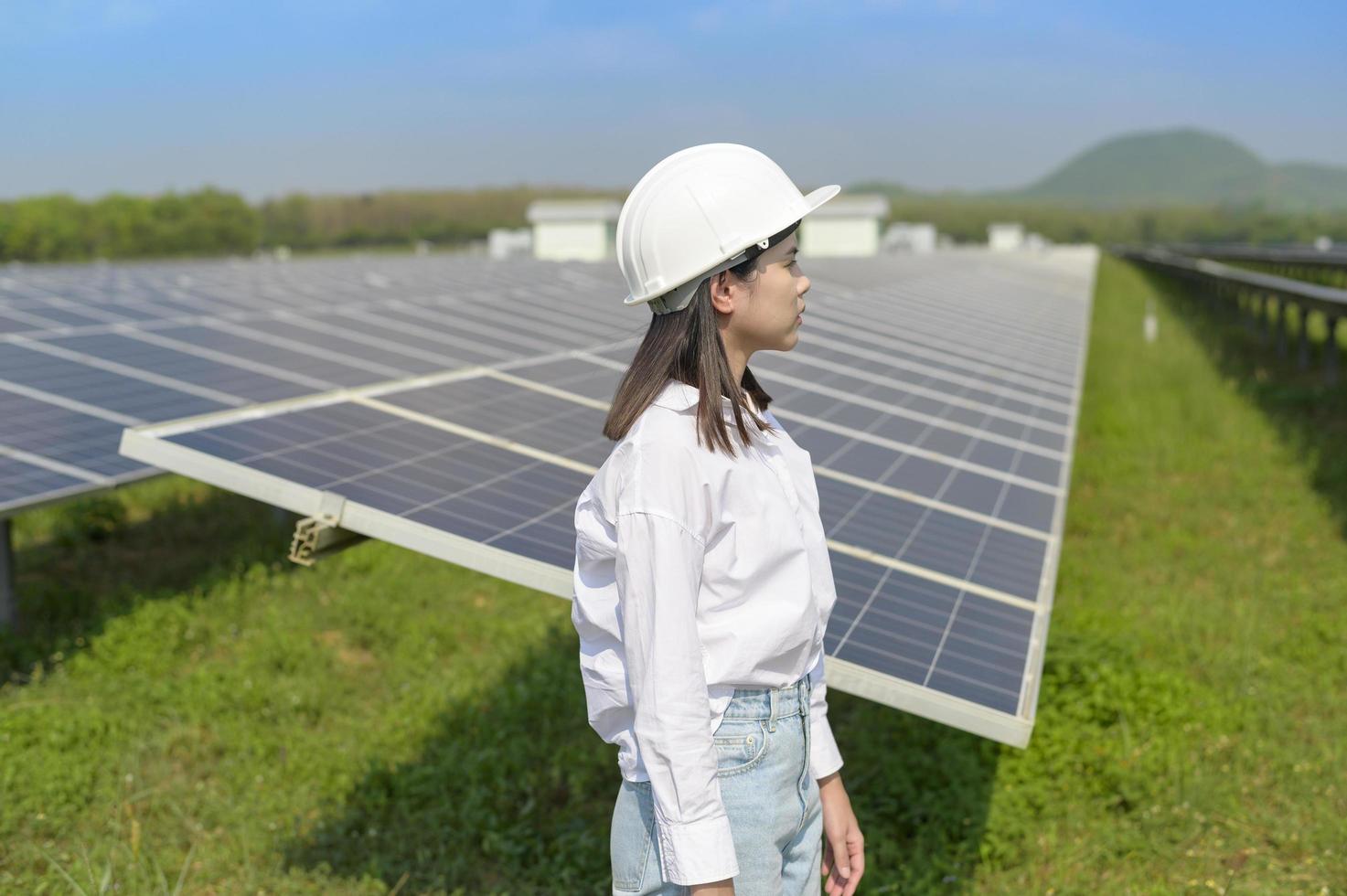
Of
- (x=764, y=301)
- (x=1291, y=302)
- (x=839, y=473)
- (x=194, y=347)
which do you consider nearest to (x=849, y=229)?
(x=1291, y=302)

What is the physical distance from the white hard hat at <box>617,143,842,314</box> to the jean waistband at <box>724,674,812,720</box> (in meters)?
0.77

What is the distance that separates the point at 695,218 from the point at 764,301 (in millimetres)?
218

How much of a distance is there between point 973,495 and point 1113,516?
559 centimetres

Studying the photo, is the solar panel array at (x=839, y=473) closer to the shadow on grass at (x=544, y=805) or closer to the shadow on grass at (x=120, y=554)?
the shadow on grass at (x=544, y=805)

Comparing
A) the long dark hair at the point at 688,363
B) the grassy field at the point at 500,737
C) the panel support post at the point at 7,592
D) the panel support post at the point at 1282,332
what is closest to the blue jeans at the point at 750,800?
the long dark hair at the point at 688,363

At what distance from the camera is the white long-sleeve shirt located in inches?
82.5

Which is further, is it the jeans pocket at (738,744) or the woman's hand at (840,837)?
the woman's hand at (840,837)

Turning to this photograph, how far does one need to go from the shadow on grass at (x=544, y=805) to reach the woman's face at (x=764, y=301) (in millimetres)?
3277

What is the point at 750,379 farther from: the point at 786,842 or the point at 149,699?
the point at 149,699

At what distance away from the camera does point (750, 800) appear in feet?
7.68

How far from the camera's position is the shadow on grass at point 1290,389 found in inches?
448

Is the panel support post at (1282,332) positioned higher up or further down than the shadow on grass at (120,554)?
higher up

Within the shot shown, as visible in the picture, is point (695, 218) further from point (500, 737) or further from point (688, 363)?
point (500, 737)

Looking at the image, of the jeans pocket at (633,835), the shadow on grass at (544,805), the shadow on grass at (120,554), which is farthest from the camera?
the shadow on grass at (120,554)
